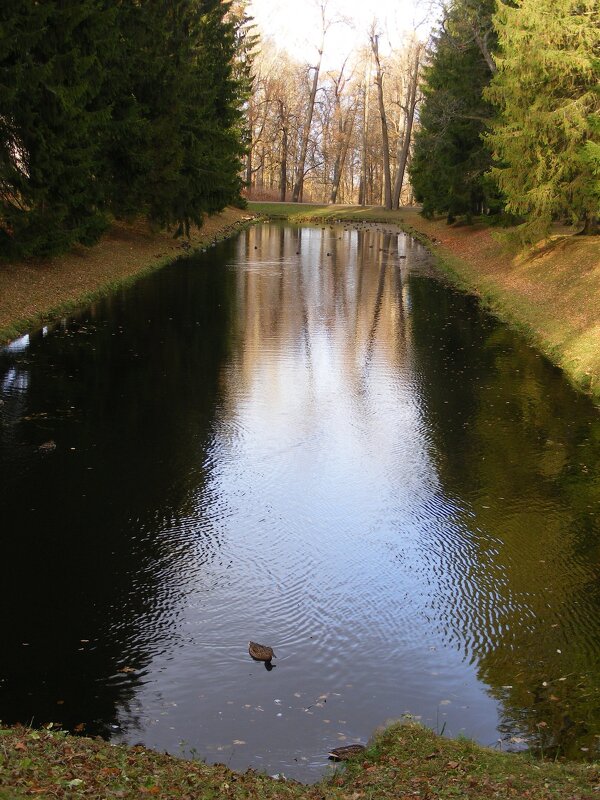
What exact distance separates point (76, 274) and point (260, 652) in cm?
2009

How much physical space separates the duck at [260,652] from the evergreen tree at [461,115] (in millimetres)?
28941

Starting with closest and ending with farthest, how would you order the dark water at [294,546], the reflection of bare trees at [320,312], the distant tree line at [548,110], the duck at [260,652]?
the dark water at [294,546]
the duck at [260,652]
the reflection of bare trees at [320,312]
the distant tree line at [548,110]

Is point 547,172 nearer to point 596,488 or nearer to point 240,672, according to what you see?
point 596,488

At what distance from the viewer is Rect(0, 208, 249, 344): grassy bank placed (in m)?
19.7

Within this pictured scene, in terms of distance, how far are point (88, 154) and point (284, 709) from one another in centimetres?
1934

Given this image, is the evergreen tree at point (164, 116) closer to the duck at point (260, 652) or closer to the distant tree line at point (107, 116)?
the distant tree line at point (107, 116)

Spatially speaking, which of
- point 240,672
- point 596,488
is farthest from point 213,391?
point 240,672

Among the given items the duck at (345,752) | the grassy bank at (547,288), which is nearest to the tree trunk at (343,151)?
the grassy bank at (547,288)

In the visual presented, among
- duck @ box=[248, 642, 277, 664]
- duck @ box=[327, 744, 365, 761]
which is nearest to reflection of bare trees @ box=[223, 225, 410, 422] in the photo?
duck @ box=[248, 642, 277, 664]

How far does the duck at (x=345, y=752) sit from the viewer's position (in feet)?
19.1

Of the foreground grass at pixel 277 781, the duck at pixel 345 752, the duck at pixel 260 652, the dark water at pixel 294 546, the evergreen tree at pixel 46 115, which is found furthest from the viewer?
the evergreen tree at pixel 46 115

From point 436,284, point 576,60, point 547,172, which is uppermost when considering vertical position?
point 576,60

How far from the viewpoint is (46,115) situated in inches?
833

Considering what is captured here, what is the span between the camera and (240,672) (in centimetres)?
691
